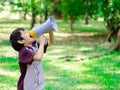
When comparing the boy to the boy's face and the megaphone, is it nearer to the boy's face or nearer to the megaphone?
the boy's face

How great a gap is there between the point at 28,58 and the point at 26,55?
5 cm

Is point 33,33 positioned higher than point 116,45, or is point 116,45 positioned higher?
point 33,33

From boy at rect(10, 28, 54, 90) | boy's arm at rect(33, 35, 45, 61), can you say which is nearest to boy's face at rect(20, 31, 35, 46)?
boy at rect(10, 28, 54, 90)

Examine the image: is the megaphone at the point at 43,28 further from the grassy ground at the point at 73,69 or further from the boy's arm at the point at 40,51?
the grassy ground at the point at 73,69

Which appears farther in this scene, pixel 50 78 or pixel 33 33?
pixel 50 78

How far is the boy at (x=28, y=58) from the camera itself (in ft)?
15.8

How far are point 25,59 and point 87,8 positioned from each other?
16.6m

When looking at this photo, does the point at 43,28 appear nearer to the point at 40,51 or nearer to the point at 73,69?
the point at 40,51

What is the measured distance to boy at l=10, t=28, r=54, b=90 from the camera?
482 centimetres

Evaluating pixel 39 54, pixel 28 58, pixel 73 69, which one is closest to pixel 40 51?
pixel 39 54

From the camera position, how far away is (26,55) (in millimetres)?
4848

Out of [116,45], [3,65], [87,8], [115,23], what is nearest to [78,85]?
[3,65]

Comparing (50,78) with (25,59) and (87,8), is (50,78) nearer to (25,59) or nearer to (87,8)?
(25,59)

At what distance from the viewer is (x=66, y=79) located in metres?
9.08
